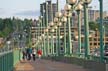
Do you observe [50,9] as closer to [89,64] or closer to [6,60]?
[89,64]

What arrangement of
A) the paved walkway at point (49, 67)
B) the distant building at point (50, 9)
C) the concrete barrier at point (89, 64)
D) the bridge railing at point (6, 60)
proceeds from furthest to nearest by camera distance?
the distant building at point (50, 9)
the paved walkway at point (49, 67)
the concrete barrier at point (89, 64)
the bridge railing at point (6, 60)

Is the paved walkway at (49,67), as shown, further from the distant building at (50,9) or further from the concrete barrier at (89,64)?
the distant building at (50,9)

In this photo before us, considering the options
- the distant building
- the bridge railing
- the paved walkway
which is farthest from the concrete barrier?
the distant building

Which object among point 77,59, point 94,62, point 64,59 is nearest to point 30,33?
point 64,59

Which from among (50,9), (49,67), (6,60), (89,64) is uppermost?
(50,9)

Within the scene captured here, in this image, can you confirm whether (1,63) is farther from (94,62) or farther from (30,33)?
(30,33)

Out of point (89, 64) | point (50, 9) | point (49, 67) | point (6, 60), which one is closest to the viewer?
point (6, 60)

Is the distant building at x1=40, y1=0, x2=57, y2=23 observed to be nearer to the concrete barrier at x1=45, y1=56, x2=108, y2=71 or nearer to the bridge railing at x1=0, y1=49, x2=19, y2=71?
the concrete barrier at x1=45, y1=56, x2=108, y2=71

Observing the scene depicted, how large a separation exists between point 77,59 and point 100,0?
1381 centimetres

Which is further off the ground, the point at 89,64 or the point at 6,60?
the point at 6,60

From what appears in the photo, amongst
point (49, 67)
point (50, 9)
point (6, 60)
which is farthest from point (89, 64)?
point (50, 9)

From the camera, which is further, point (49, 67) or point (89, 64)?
point (49, 67)

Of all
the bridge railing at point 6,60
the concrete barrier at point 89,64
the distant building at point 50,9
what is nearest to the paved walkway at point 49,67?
the concrete barrier at point 89,64

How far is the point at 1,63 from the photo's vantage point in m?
19.4
